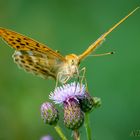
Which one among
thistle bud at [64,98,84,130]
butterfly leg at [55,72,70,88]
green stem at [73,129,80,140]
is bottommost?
green stem at [73,129,80,140]

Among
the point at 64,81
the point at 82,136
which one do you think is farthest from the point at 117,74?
the point at 64,81

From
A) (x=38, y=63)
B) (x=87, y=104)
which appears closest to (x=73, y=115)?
(x=87, y=104)

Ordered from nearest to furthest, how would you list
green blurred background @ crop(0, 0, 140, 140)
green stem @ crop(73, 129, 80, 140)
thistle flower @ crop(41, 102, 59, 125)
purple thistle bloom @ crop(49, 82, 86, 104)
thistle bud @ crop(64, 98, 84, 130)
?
1. green stem @ crop(73, 129, 80, 140)
2. thistle bud @ crop(64, 98, 84, 130)
3. thistle flower @ crop(41, 102, 59, 125)
4. purple thistle bloom @ crop(49, 82, 86, 104)
5. green blurred background @ crop(0, 0, 140, 140)

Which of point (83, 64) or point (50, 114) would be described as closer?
point (50, 114)

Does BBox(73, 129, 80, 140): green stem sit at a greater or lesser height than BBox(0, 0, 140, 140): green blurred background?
lesser

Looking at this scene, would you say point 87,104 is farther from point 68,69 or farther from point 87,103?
point 68,69

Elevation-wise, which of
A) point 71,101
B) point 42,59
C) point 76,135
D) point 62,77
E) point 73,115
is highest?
point 42,59

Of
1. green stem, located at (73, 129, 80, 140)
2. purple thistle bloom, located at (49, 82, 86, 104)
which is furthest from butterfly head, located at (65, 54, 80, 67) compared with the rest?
green stem, located at (73, 129, 80, 140)

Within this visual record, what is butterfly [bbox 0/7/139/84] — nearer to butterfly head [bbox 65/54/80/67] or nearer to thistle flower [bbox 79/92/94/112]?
butterfly head [bbox 65/54/80/67]

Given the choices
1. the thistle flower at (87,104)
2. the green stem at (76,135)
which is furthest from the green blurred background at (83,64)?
the green stem at (76,135)
